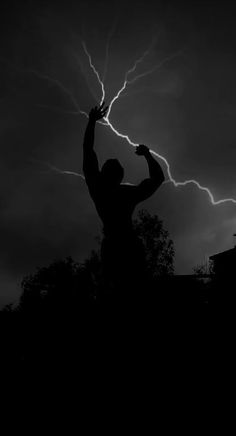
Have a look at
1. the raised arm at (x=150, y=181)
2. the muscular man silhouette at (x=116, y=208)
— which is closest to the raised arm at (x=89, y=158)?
the muscular man silhouette at (x=116, y=208)

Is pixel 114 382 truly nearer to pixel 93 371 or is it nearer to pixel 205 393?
pixel 93 371

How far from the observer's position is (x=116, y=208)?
2947mm

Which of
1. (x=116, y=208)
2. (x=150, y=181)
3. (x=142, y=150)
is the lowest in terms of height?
(x=116, y=208)

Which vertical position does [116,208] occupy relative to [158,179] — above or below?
below

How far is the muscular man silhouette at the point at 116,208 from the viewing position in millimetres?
2820

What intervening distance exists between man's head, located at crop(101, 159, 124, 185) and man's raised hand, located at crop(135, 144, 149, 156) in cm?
35

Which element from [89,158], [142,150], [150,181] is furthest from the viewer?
[142,150]

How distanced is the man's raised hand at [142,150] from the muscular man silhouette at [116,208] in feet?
0.96

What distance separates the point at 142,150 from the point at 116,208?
0.77 m

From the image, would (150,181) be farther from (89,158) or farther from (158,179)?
(89,158)

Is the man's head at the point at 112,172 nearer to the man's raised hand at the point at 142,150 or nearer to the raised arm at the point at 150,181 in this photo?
the raised arm at the point at 150,181

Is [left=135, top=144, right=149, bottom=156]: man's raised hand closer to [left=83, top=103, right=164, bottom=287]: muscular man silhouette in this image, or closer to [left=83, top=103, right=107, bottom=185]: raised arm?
[left=83, top=103, right=164, bottom=287]: muscular man silhouette

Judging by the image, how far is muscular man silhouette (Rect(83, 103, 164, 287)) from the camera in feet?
9.25

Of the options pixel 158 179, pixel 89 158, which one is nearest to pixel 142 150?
pixel 158 179
